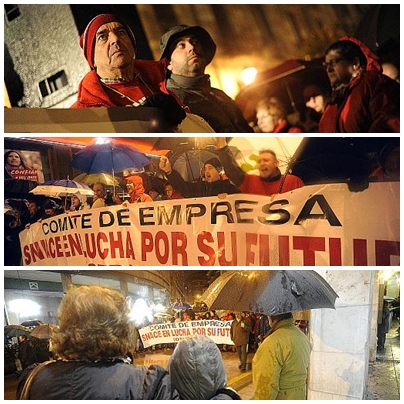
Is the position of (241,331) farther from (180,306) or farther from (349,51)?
(349,51)

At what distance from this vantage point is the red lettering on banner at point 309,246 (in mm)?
2324

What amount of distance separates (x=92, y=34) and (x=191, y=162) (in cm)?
59

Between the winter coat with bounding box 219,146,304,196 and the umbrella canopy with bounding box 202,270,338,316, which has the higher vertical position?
the winter coat with bounding box 219,146,304,196

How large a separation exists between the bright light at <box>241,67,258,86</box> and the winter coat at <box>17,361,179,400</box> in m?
1.09

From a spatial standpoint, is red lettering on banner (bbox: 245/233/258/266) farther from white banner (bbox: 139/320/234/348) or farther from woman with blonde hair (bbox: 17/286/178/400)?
woman with blonde hair (bbox: 17/286/178/400)

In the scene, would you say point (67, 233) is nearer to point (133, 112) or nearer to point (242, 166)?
point (133, 112)

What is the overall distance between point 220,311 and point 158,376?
33 centimetres

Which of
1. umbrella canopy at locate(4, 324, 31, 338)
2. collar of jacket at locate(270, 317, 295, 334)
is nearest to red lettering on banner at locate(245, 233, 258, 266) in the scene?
collar of jacket at locate(270, 317, 295, 334)

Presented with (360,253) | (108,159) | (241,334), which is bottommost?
(241,334)

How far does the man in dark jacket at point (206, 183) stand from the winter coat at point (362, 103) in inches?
15.7

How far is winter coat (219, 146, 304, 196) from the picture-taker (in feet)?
7.61

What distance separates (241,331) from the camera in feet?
7.55

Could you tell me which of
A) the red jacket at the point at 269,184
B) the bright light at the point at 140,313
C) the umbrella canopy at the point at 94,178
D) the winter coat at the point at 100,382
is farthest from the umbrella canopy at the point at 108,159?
the winter coat at the point at 100,382

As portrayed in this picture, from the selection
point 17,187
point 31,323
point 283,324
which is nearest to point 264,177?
point 283,324
